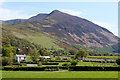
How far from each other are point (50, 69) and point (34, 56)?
41736 mm

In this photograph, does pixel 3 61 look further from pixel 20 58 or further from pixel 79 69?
pixel 20 58

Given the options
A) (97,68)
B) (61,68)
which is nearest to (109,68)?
(97,68)

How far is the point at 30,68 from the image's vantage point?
6184cm

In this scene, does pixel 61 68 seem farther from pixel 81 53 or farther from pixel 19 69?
pixel 81 53

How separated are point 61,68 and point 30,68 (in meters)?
9.99

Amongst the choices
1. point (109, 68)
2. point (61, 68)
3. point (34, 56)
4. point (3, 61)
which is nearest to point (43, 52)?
point (34, 56)

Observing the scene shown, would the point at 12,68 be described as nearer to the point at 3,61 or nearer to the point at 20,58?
the point at 3,61

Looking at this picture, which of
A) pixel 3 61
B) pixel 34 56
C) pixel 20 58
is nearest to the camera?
pixel 3 61

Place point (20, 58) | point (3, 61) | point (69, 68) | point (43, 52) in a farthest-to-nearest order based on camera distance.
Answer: point (43, 52), point (20, 58), point (3, 61), point (69, 68)

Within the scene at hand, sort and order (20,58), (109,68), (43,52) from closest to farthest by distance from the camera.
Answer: (109,68) < (20,58) < (43,52)

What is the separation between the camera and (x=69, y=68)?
206ft

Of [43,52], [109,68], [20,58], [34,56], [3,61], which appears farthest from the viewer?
[43,52]

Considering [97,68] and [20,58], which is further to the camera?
[20,58]

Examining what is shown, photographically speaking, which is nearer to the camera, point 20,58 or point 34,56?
point 34,56
